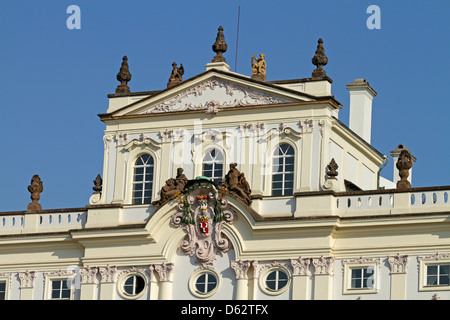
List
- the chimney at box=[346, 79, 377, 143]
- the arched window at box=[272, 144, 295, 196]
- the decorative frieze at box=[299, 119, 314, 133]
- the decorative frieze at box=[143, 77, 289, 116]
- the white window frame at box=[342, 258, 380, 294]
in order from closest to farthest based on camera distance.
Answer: the white window frame at box=[342, 258, 380, 294] < the decorative frieze at box=[299, 119, 314, 133] < the arched window at box=[272, 144, 295, 196] < the decorative frieze at box=[143, 77, 289, 116] < the chimney at box=[346, 79, 377, 143]

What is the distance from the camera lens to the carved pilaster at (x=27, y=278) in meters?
72.7

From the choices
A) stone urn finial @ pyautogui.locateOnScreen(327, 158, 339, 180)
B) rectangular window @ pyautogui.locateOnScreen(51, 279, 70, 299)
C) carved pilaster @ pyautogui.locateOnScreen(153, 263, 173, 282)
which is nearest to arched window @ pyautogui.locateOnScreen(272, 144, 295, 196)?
stone urn finial @ pyautogui.locateOnScreen(327, 158, 339, 180)

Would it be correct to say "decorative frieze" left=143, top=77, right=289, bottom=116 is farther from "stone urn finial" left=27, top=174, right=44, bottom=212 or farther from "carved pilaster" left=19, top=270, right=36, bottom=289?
"carved pilaster" left=19, top=270, right=36, bottom=289

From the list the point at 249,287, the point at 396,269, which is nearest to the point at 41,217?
the point at 249,287

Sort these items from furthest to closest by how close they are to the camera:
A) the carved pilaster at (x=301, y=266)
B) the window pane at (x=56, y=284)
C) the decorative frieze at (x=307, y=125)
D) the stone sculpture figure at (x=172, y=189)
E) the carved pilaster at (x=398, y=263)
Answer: the window pane at (x=56, y=284) < the stone sculpture figure at (x=172, y=189) < the decorative frieze at (x=307, y=125) < the carved pilaster at (x=301, y=266) < the carved pilaster at (x=398, y=263)

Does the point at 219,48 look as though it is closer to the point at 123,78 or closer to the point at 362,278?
the point at 123,78

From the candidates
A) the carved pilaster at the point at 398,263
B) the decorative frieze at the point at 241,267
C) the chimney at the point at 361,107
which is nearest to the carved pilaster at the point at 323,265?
the carved pilaster at the point at 398,263

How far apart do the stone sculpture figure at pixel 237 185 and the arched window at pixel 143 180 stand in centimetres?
337

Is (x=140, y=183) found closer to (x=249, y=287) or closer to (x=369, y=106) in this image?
(x=249, y=287)

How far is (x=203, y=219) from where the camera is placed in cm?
6994

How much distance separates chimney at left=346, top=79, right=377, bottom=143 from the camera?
253 feet

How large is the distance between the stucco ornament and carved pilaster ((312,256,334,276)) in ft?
11.0

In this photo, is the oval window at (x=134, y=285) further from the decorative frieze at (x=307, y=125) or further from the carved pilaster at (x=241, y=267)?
the decorative frieze at (x=307, y=125)

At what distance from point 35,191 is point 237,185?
857 cm
